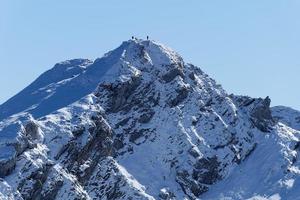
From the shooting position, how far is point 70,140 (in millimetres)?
169125

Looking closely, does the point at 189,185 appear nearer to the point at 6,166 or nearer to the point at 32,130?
the point at 32,130

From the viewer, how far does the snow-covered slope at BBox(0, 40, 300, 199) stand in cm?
16138

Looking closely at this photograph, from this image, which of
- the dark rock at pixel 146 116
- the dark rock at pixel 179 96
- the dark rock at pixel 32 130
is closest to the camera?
the dark rock at pixel 32 130

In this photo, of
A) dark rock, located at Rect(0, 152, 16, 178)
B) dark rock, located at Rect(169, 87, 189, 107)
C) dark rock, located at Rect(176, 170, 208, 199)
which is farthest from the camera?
dark rock, located at Rect(169, 87, 189, 107)

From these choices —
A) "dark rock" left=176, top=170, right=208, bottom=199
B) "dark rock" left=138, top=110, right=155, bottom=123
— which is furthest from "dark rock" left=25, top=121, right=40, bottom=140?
"dark rock" left=176, top=170, right=208, bottom=199

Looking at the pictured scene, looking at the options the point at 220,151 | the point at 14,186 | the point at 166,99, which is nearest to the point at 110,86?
the point at 166,99

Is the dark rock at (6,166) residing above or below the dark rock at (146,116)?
below

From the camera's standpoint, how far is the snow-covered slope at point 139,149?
161375 millimetres

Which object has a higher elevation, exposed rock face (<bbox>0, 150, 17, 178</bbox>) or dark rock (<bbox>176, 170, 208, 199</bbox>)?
dark rock (<bbox>176, 170, 208, 199</bbox>)

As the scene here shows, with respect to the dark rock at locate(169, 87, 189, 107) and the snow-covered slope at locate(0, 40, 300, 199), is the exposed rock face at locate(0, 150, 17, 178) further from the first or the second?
the dark rock at locate(169, 87, 189, 107)

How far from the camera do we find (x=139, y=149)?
18500 centimetres

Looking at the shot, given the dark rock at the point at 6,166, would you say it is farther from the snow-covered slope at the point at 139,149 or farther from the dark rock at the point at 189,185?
the dark rock at the point at 189,185

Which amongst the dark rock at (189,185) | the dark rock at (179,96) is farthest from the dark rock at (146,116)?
the dark rock at (189,185)

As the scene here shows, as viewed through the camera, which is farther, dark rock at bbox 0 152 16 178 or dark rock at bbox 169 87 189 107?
dark rock at bbox 169 87 189 107
